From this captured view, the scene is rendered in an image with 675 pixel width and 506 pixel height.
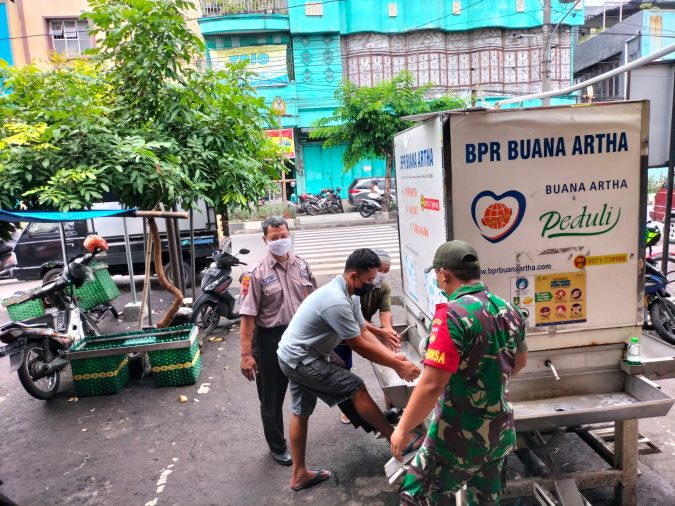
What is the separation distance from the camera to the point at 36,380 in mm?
5016

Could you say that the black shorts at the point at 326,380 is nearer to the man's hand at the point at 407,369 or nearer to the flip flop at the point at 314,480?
the man's hand at the point at 407,369

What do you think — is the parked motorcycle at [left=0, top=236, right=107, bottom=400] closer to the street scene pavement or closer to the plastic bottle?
the street scene pavement

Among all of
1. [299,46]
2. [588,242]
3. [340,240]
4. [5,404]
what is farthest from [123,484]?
[299,46]

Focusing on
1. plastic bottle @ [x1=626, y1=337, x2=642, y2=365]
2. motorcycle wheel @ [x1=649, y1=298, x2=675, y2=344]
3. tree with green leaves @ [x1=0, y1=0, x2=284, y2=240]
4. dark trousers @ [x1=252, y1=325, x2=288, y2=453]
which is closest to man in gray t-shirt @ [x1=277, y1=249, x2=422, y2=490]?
dark trousers @ [x1=252, y1=325, x2=288, y2=453]

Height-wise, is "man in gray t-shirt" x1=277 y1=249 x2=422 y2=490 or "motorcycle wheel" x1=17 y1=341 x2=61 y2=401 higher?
"man in gray t-shirt" x1=277 y1=249 x2=422 y2=490

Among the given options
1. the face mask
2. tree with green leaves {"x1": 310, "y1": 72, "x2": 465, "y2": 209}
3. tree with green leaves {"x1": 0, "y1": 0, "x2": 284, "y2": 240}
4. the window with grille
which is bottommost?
the face mask

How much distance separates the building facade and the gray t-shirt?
864 inches

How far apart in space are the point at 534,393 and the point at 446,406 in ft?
3.18

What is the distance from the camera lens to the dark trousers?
145 inches

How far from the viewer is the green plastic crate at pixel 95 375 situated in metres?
5.13

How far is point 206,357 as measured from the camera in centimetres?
634

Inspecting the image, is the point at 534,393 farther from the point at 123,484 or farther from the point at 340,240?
the point at 340,240

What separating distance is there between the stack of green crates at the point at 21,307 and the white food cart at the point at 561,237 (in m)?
5.87

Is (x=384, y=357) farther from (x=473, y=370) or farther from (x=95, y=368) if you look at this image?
(x=95, y=368)
